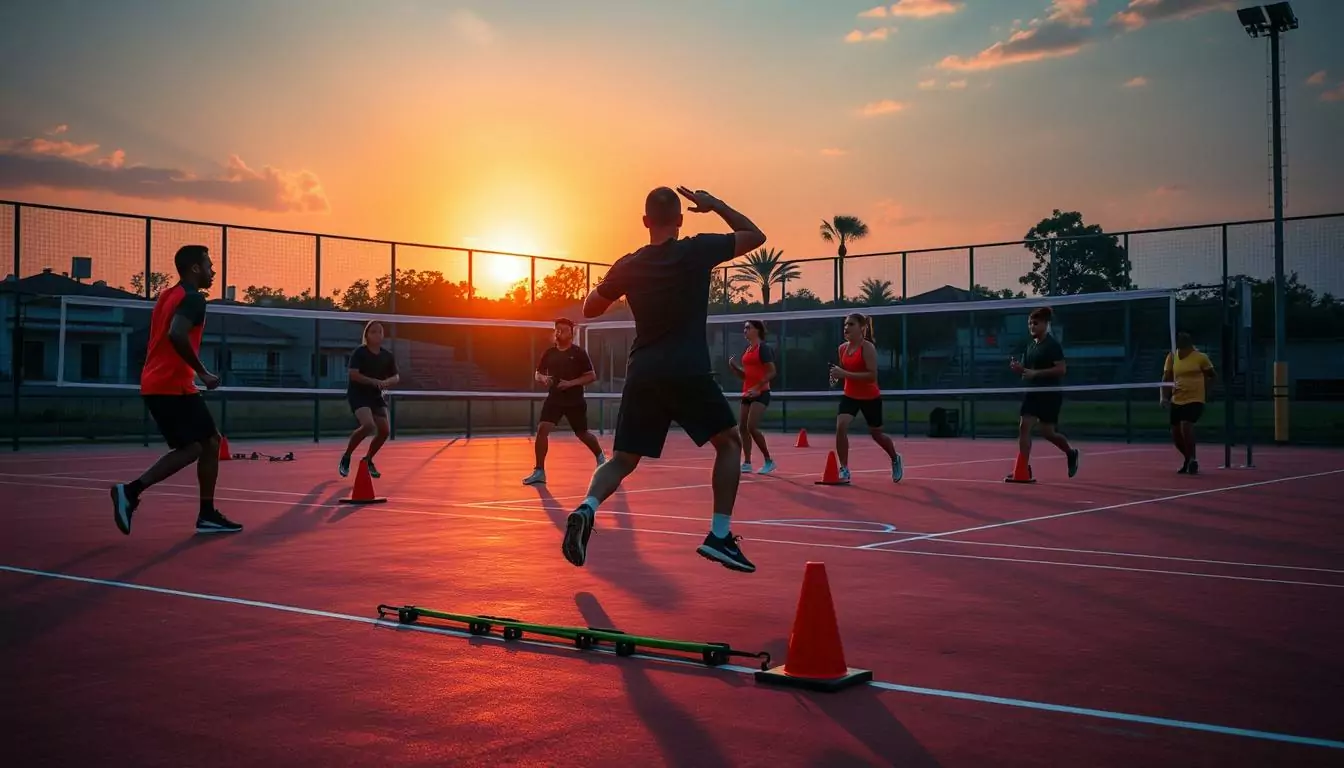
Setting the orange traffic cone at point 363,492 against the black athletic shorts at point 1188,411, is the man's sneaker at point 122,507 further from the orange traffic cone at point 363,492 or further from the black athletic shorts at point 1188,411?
the black athletic shorts at point 1188,411

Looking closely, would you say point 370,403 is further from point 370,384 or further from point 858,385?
point 858,385

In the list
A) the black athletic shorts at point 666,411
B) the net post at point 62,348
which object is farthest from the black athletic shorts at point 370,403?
the black athletic shorts at point 666,411

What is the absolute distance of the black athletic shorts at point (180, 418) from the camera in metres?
9.29

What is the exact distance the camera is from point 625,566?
7.95m

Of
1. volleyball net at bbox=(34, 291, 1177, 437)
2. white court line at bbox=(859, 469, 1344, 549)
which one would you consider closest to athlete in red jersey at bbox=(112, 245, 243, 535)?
white court line at bbox=(859, 469, 1344, 549)

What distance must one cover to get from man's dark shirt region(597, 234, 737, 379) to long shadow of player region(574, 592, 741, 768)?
5.95 ft

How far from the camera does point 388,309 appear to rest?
30484 millimetres

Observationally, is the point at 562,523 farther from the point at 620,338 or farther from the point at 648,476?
the point at 620,338

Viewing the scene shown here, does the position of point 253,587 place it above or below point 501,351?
below

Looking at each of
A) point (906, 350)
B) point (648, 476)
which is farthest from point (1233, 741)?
point (906, 350)

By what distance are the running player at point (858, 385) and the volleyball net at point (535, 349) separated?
807 centimetres

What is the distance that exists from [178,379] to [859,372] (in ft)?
27.7

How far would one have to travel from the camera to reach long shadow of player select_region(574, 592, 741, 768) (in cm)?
379

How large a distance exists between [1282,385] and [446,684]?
926 inches
